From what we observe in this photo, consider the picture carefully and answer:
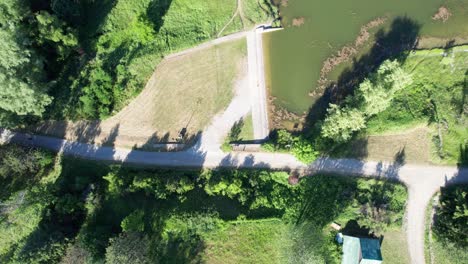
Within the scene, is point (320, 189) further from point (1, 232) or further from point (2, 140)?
point (2, 140)

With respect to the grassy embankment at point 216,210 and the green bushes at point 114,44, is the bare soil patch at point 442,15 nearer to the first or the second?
the green bushes at point 114,44

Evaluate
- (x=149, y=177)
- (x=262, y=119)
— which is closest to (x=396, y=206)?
(x=262, y=119)

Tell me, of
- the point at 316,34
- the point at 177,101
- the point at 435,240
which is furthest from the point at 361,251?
the point at 177,101

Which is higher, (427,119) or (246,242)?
(427,119)

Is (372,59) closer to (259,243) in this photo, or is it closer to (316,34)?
(316,34)

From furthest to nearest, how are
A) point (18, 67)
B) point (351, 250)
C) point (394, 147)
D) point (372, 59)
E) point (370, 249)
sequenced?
point (372, 59), point (394, 147), point (351, 250), point (370, 249), point (18, 67)
